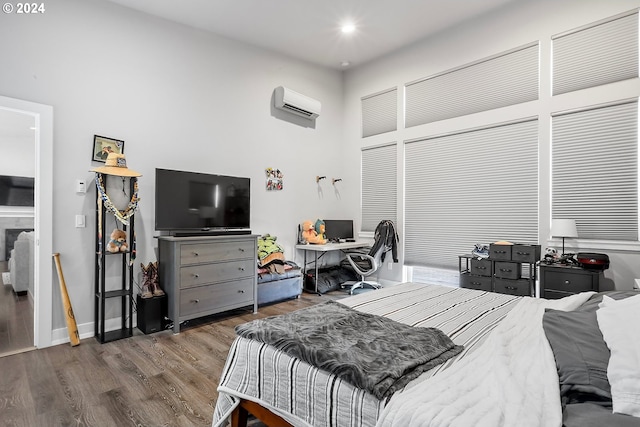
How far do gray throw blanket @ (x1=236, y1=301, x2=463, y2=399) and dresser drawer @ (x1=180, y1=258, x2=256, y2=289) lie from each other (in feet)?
6.16

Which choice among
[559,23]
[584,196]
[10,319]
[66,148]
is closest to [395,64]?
[559,23]

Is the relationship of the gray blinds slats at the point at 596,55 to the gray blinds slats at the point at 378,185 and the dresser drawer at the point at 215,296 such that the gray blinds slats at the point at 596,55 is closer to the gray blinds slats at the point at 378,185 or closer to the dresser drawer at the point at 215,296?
the gray blinds slats at the point at 378,185

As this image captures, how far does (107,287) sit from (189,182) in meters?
1.29

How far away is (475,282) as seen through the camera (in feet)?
12.5

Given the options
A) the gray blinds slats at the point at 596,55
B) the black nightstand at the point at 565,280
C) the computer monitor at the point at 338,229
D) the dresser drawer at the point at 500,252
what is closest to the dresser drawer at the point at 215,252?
the computer monitor at the point at 338,229

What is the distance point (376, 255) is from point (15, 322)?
4.08m

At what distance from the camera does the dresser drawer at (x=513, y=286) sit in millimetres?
3471

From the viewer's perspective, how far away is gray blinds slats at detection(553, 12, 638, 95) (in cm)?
321

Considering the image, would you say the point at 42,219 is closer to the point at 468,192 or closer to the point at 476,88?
the point at 468,192

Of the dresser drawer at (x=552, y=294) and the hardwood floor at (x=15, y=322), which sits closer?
the hardwood floor at (x=15, y=322)

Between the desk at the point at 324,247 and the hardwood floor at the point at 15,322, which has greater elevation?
the desk at the point at 324,247

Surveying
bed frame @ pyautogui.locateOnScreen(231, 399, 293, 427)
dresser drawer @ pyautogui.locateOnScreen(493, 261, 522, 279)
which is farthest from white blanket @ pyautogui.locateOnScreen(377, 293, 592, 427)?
dresser drawer @ pyautogui.locateOnScreen(493, 261, 522, 279)

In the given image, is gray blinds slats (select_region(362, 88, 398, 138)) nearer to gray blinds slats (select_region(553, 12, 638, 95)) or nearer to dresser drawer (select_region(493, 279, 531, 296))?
gray blinds slats (select_region(553, 12, 638, 95))

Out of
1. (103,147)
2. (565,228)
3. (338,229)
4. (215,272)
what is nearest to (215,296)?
(215,272)
